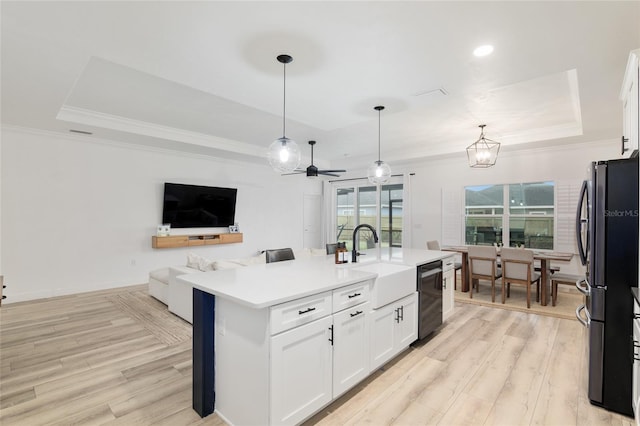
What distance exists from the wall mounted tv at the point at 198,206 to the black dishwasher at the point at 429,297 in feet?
16.6

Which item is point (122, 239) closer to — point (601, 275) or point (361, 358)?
point (361, 358)

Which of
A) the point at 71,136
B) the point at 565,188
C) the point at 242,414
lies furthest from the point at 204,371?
the point at 565,188

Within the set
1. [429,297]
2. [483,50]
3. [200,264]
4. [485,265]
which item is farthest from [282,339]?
[485,265]

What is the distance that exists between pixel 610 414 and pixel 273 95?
414 cm

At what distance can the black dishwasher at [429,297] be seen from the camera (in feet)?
10.3

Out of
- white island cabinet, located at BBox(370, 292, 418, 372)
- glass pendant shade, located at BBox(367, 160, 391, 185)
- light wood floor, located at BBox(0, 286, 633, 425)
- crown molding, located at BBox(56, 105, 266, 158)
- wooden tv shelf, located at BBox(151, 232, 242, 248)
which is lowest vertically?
light wood floor, located at BBox(0, 286, 633, 425)

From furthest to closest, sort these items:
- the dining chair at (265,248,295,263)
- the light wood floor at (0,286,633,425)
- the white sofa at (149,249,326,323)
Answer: the white sofa at (149,249,326,323), the dining chair at (265,248,295,263), the light wood floor at (0,286,633,425)

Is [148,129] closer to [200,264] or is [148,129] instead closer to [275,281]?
[200,264]

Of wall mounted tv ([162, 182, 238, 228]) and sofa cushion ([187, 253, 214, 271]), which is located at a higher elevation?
wall mounted tv ([162, 182, 238, 228])

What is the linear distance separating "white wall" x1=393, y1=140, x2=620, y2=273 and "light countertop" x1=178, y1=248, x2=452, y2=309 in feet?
14.7

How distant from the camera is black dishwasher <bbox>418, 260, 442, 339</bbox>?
3152 millimetres

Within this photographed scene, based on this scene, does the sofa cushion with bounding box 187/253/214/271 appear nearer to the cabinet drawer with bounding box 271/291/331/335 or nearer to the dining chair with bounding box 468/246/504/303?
the cabinet drawer with bounding box 271/291/331/335

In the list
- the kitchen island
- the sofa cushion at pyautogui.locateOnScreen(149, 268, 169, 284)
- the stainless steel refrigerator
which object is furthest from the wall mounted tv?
the stainless steel refrigerator

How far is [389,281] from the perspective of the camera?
2.62 m
